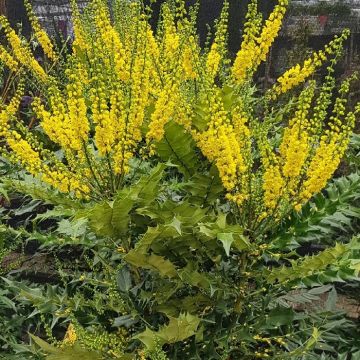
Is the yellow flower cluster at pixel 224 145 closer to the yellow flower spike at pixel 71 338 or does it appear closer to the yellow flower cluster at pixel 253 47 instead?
the yellow flower cluster at pixel 253 47

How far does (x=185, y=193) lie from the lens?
103 inches

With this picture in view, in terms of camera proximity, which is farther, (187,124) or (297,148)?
(187,124)

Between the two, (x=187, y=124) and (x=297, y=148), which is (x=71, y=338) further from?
(x=297, y=148)

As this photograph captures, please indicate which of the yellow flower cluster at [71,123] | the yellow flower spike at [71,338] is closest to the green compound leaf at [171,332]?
the yellow flower spike at [71,338]

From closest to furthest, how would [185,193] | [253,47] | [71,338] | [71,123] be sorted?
1. [71,123]
2. [253,47]
3. [185,193]
4. [71,338]

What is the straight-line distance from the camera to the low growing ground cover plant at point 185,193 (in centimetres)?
200

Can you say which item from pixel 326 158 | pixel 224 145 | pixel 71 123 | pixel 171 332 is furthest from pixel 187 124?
pixel 171 332

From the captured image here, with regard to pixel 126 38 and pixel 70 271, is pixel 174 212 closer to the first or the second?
pixel 126 38

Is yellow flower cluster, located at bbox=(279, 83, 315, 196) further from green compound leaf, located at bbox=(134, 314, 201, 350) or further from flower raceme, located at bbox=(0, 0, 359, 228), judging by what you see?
green compound leaf, located at bbox=(134, 314, 201, 350)

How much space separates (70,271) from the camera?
12.2 feet

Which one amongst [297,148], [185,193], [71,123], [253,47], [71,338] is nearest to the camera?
[297,148]

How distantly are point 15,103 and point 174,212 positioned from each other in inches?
49.7

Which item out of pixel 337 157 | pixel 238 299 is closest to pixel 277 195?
pixel 337 157

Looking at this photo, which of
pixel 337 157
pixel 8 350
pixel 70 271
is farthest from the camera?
pixel 70 271
